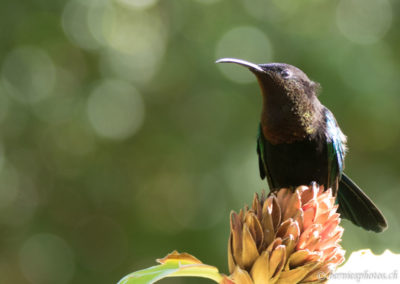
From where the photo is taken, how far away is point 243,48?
6.24 metres

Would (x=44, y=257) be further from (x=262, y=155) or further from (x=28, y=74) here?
(x=262, y=155)

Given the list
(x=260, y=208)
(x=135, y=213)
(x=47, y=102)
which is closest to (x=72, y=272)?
(x=135, y=213)

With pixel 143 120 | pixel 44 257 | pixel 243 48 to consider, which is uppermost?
pixel 243 48

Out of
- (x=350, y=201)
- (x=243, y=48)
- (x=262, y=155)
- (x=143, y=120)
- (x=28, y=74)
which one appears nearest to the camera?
(x=350, y=201)

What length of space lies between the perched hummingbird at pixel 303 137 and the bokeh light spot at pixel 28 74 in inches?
194

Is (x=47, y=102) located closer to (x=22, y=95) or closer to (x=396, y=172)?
(x=22, y=95)

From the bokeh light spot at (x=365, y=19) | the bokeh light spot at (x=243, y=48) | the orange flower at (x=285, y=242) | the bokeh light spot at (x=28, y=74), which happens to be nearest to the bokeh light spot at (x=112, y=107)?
the bokeh light spot at (x=28, y=74)

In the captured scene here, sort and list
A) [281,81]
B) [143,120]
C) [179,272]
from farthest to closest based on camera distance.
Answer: [143,120] → [281,81] → [179,272]

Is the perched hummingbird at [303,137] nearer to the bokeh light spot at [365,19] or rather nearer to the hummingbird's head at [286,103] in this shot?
the hummingbird's head at [286,103]

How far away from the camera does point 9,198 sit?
7.18 meters

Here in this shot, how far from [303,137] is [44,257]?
5.40 metres

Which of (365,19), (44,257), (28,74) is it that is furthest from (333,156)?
(44,257)

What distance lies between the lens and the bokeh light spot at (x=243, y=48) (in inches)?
244

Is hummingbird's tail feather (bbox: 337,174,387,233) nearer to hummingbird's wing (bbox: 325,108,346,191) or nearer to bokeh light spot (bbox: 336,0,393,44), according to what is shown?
hummingbird's wing (bbox: 325,108,346,191)
